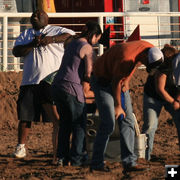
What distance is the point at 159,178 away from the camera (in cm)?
552

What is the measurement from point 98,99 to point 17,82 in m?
5.92

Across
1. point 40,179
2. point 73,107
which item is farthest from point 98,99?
point 40,179

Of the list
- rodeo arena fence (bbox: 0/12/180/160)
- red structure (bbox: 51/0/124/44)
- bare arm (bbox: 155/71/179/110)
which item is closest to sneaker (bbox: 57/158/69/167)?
bare arm (bbox: 155/71/179/110)

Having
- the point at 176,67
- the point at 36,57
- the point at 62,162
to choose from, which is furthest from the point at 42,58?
the point at 176,67

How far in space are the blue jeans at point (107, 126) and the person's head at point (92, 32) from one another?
19.3 inches

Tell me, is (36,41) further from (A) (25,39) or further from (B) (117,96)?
(B) (117,96)

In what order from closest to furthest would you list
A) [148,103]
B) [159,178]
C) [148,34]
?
[159,178]
[148,103]
[148,34]

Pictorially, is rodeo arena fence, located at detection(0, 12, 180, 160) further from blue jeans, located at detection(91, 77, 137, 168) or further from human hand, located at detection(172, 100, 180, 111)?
blue jeans, located at detection(91, 77, 137, 168)

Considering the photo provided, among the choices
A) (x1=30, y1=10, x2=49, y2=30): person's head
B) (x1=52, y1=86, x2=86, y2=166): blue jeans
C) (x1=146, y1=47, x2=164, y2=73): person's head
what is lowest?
(x1=52, y1=86, x2=86, y2=166): blue jeans

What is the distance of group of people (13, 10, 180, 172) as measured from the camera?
574 cm

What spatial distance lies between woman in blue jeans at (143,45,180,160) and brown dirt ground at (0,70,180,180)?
18.9 inches

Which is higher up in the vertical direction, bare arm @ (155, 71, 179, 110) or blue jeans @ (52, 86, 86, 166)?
bare arm @ (155, 71, 179, 110)

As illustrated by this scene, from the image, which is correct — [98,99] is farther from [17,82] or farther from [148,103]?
[17,82]

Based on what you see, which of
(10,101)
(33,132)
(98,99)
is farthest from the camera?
(10,101)
